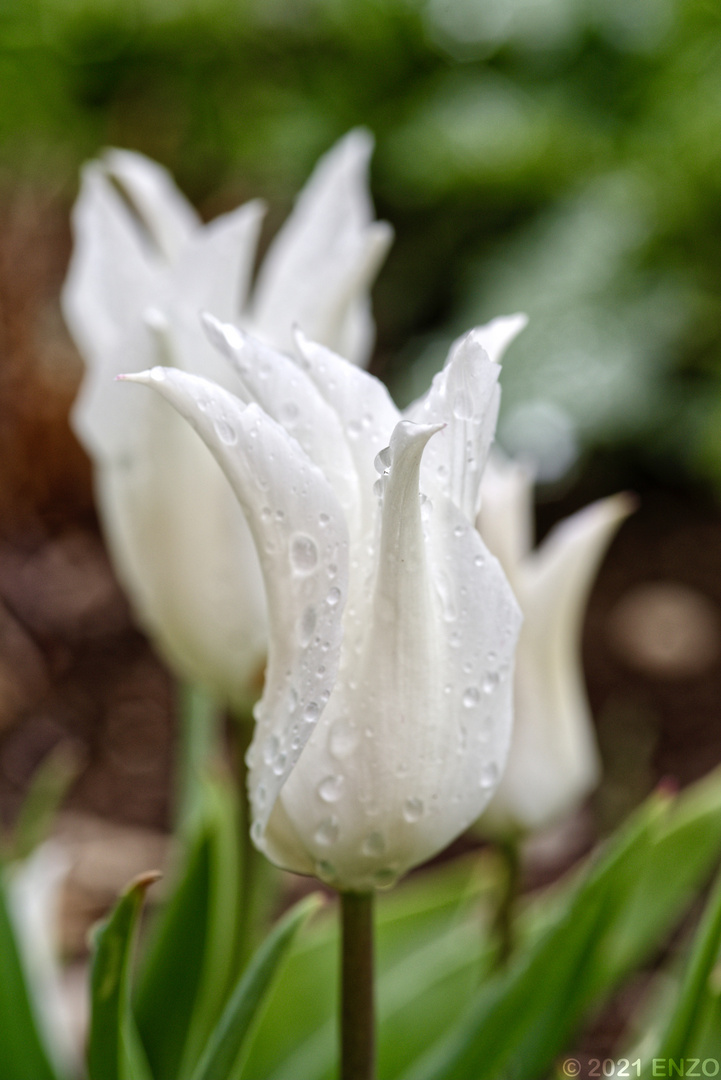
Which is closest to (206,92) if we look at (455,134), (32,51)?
(32,51)

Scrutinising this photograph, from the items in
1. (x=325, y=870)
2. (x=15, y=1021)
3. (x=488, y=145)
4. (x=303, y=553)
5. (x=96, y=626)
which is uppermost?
(x=303, y=553)

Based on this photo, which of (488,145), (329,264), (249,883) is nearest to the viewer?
(329,264)

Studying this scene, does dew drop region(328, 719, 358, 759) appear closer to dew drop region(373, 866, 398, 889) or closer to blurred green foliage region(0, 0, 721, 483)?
dew drop region(373, 866, 398, 889)

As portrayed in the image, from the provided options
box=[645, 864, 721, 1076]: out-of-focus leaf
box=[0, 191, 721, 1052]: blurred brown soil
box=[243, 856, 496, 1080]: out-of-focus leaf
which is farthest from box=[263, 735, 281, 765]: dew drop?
box=[0, 191, 721, 1052]: blurred brown soil

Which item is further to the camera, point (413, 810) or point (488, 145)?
point (488, 145)

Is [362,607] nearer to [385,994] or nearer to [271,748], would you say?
[271,748]

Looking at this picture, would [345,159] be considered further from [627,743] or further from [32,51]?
[32,51]

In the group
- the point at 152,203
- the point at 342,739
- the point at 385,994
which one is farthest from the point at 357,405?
the point at 385,994
